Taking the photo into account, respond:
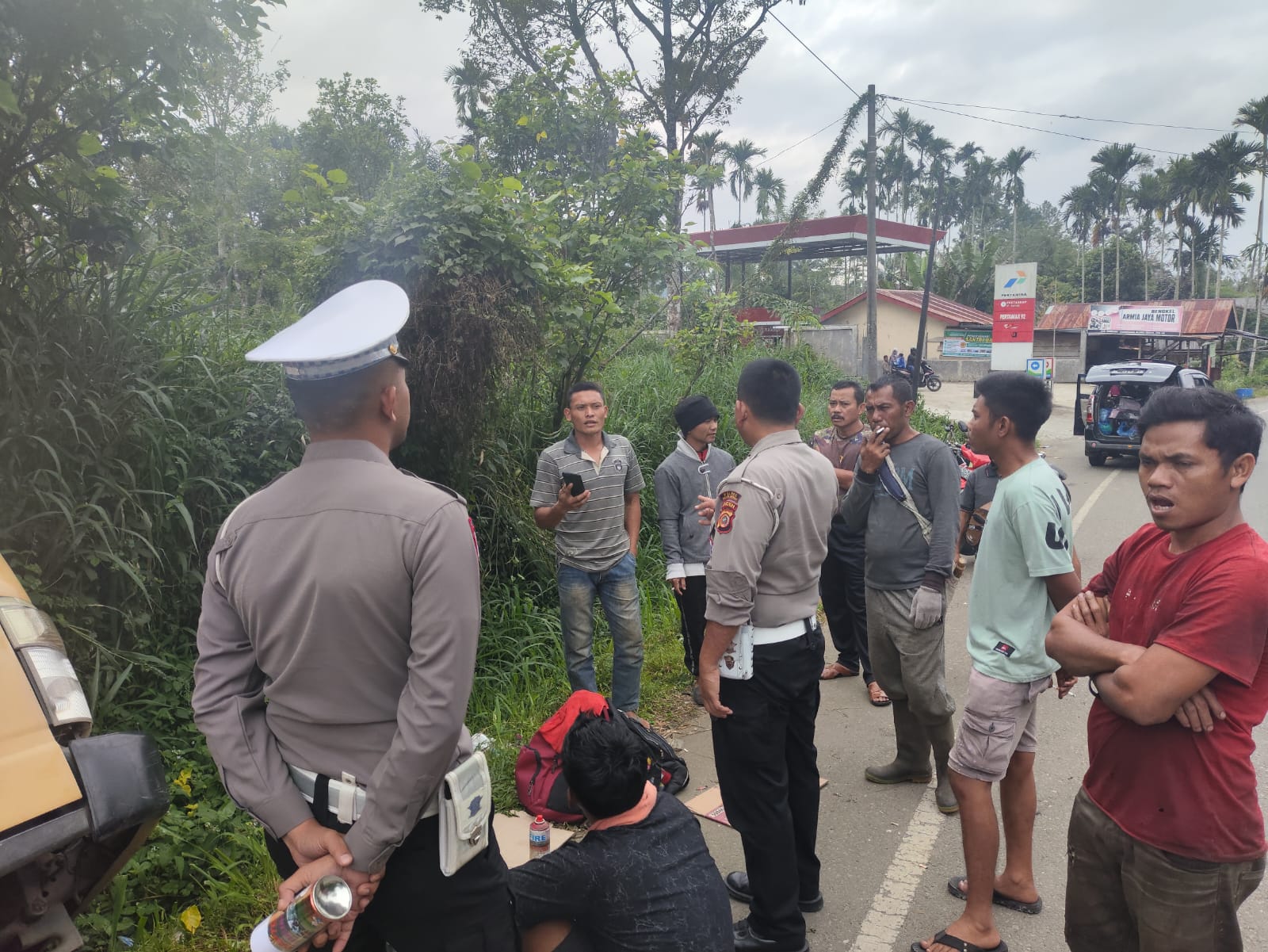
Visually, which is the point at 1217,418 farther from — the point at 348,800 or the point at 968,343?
the point at 968,343

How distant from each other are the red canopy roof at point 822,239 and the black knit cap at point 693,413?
67.9 ft

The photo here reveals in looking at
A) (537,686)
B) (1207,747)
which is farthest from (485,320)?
(1207,747)

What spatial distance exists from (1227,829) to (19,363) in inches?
172

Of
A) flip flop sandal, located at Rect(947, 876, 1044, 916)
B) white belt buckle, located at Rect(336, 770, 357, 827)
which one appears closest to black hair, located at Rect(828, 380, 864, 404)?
flip flop sandal, located at Rect(947, 876, 1044, 916)

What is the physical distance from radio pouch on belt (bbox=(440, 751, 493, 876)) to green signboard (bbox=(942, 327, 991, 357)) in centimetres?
3236

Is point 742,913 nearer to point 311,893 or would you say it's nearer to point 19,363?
point 311,893

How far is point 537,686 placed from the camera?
15.7ft

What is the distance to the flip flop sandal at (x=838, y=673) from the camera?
5426 millimetres

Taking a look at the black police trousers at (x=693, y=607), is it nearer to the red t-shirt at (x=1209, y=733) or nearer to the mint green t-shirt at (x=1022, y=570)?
the mint green t-shirt at (x=1022, y=570)

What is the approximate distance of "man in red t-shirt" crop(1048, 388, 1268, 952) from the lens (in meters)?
1.80

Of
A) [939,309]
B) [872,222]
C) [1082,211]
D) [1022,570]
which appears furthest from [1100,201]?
[1022,570]

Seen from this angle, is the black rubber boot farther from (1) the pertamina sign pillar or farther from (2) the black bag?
(1) the pertamina sign pillar

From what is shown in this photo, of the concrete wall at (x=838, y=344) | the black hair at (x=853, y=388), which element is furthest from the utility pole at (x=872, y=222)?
the black hair at (x=853, y=388)

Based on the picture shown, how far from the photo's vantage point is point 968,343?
31156 mm
